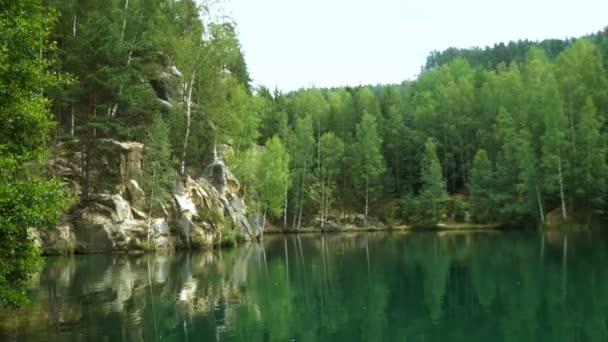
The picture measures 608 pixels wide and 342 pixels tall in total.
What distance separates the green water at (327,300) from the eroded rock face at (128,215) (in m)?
5.93

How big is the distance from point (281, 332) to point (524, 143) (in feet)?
186

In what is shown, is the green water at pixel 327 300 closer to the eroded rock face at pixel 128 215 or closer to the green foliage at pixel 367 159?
the eroded rock face at pixel 128 215

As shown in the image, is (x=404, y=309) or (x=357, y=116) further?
(x=357, y=116)

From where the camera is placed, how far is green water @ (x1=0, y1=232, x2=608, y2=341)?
50.4 feet

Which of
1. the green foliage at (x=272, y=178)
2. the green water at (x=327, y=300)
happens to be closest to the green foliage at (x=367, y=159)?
the green foliage at (x=272, y=178)

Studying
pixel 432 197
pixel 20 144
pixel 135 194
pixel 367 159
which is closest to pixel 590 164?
pixel 432 197

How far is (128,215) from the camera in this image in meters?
42.9

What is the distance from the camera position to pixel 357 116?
305ft

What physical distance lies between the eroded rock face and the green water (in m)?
5.93

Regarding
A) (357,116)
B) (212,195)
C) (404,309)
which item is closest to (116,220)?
(212,195)

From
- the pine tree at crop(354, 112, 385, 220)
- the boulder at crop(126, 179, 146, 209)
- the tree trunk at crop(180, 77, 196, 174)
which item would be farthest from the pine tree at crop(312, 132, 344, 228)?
the boulder at crop(126, 179, 146, 209)

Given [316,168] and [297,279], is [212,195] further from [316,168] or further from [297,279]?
[316,168]

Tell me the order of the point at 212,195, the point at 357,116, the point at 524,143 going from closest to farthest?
1. the point at 212,195
2. the point at 524,143
3. the point at 357,116

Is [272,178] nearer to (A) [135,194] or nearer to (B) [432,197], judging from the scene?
(B) [432,197]
